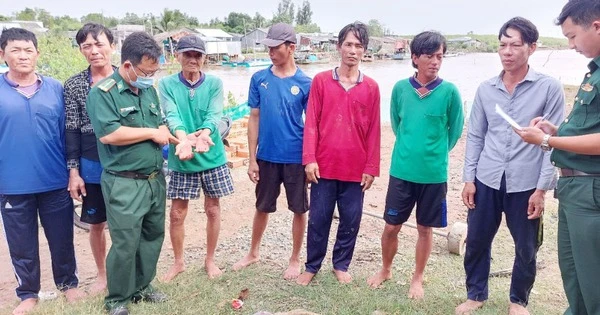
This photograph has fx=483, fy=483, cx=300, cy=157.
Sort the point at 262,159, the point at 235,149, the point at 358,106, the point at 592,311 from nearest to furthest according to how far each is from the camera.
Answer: the point at 592,311, the point at 358,106, the point at 262,159, the point at 235,149

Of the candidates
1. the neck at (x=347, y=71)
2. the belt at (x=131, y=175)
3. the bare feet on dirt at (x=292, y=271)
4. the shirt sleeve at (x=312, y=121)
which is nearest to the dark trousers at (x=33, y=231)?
the belt at (x=131, y=175)

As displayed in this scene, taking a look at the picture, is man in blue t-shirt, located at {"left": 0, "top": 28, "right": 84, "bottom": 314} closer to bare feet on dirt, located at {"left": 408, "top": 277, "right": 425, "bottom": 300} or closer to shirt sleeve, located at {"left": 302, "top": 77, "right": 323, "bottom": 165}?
shirt sleeve, located at {"left": 302, "top": 77, "right": 323, "bottom": 165}

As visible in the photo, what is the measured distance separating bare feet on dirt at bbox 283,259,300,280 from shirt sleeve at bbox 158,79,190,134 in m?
1.39

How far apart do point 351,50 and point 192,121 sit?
51.6 inches

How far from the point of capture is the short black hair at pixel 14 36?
3.19 meters

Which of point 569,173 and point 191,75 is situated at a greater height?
point 191,75

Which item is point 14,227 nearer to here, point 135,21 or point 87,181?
point 87,181

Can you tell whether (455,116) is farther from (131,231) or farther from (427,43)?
(131,231)

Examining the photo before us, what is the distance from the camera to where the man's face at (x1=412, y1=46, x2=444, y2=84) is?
132 inches

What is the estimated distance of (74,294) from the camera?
3.54 metres

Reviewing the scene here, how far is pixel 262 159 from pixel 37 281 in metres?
1.84

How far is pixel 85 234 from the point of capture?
5266 mm

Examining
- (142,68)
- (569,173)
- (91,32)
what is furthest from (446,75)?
(142,68)

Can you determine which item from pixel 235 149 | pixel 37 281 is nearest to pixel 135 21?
pixel 235 149
